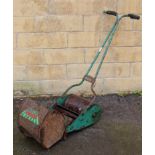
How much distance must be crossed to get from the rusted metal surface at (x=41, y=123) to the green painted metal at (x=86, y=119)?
16 cm

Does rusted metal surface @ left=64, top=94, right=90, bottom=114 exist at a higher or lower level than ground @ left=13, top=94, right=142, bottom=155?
higher

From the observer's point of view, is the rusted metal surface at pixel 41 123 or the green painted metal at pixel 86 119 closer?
the rusted metal surface at pixel 41 123

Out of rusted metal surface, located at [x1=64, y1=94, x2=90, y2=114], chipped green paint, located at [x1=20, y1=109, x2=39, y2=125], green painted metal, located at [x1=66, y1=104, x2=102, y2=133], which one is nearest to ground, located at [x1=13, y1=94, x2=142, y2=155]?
green painted metal, located at [x1=66, y1=104, x2=102, y2=133]

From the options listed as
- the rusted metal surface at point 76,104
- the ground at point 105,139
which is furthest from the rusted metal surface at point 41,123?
the rusted metal surface at point 76,104

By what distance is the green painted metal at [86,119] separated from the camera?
338 cm

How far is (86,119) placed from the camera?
3.53m

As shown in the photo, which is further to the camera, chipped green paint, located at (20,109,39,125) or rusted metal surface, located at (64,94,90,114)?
rusted metal surface, located at (64,94,90,114)

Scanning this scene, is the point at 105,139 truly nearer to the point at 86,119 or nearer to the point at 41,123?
the point at 86,119

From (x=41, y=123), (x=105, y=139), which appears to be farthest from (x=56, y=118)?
(x=105, y=139)

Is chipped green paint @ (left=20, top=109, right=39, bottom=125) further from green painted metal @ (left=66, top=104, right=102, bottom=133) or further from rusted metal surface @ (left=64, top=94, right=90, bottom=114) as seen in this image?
rusted metal surface @ (left=64, top=94, right=90, bottom=114)

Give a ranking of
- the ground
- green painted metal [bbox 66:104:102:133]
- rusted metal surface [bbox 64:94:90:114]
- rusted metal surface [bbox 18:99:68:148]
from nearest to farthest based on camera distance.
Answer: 1. rusted metal surface [bbox 18:99:68:148]
2. the ground
3. green painted metal [bbox 66:104:102:133]
4. rusted metal surface [bbox 64:94:90:114]

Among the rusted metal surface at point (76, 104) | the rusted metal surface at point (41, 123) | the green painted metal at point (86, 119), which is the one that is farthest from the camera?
the rusted metal surface at point (76, 104)

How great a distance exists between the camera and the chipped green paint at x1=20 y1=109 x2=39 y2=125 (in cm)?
301

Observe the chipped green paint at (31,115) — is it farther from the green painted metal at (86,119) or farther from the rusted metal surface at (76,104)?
the rusted metal surface at (76,104)
